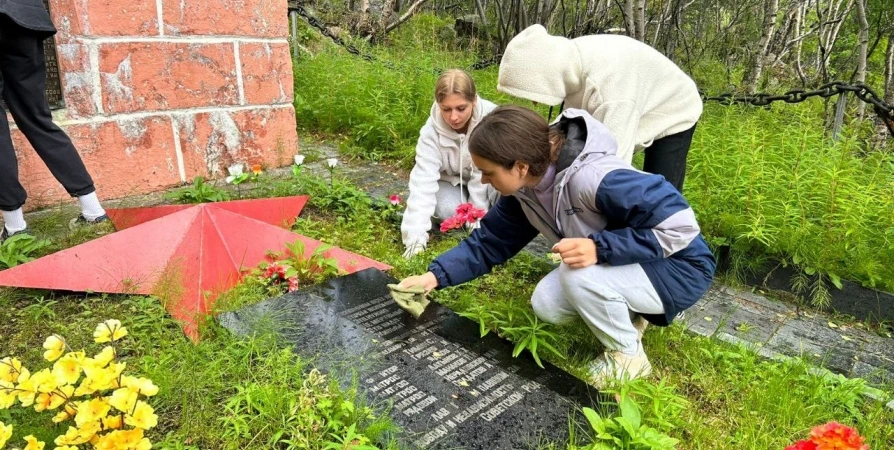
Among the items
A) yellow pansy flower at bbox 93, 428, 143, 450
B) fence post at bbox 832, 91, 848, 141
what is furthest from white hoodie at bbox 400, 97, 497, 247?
fence post at bbox 832, 91, 848, 141

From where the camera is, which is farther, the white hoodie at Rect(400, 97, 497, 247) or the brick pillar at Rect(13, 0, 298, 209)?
the brick pillar at Rect(13, 0, 298, 209)

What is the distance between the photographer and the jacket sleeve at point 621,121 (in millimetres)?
2502

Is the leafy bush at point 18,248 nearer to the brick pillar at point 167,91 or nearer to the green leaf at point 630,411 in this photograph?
the brick pillar at point 167,91

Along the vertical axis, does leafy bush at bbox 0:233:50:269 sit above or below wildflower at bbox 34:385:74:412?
below

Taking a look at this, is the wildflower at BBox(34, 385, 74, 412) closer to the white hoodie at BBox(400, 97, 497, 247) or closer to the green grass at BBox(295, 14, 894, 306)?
the white hoodie at BBox(400, 97, 497, 247)

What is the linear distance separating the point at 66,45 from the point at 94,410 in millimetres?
2965

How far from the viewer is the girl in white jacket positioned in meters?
3.04

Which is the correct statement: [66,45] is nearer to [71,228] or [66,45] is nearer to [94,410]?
[71,228]

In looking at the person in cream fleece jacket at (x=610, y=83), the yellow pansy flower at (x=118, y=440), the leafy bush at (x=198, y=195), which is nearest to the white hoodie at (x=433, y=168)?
the person in cream fleece jacket at (x=610, y=83)

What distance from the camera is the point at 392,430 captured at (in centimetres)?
167

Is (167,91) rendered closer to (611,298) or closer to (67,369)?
(67,369)

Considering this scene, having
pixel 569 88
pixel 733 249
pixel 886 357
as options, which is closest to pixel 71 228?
pixel 569 88

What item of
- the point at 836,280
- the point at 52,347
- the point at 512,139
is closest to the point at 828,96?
the point at 836,280

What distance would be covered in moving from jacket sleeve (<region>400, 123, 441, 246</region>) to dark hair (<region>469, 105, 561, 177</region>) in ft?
4.22
